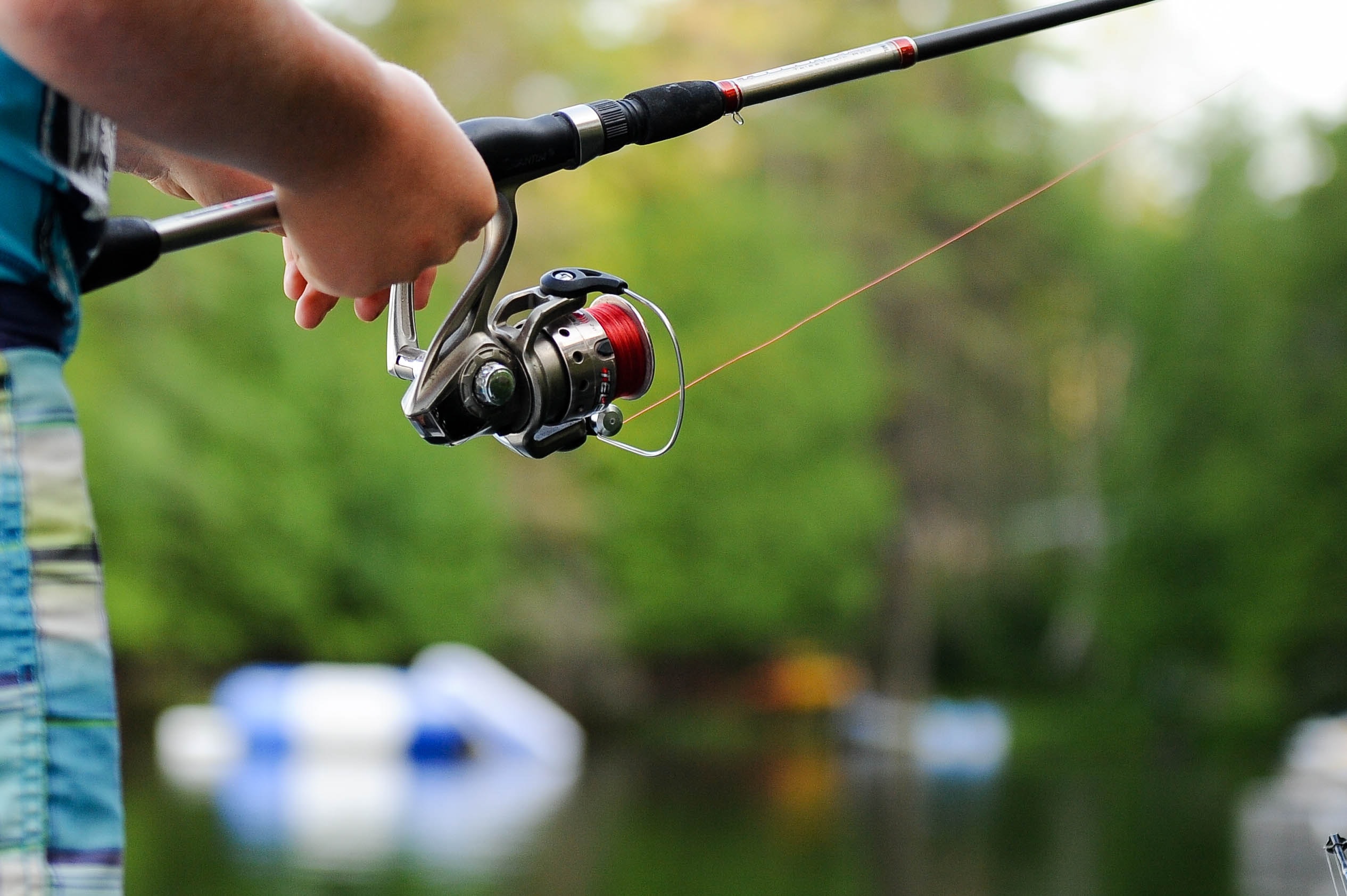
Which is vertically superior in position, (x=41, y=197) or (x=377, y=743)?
(x=377, y=743)

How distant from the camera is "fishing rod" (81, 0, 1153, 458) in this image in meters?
0.96

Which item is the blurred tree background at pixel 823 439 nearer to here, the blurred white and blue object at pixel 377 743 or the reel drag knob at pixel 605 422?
the blurred white and blue object at pixel 377 743

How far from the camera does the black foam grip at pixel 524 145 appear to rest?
940 millimetres

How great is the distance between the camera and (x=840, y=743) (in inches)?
790

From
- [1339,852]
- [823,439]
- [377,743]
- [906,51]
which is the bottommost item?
[1339,852]

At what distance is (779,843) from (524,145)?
8.69 m

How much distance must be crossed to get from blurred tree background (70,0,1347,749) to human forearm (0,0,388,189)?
14.3 m

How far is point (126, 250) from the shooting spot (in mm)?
888

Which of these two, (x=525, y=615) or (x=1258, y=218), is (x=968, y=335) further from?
(x=525, y=615)

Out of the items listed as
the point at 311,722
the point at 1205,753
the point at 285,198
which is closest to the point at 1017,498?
the point at 1205,753

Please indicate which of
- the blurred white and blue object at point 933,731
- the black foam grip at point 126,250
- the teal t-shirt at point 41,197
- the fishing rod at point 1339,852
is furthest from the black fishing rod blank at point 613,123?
the blurred white and blue object at point 933,731

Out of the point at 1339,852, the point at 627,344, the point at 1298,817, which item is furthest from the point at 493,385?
the point at 1298,817

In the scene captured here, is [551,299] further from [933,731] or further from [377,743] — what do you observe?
[933,731]

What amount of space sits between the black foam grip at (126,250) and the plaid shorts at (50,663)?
234mm
